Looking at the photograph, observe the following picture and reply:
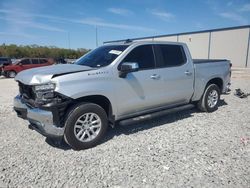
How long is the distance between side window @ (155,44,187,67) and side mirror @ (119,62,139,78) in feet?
3.21

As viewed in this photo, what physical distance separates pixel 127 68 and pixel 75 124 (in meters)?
1.39

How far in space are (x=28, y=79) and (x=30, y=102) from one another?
0.43 m

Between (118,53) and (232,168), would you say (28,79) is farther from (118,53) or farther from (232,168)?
(232,168)

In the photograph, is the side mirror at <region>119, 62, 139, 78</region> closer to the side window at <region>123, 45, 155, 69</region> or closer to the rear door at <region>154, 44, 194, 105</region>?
the side window at <region>123, 45, 155, 69</region>

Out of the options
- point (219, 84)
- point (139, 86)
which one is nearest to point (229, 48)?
point (219, 84)

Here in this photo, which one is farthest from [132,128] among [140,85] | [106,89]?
[106,89]

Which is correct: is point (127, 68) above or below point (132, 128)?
above

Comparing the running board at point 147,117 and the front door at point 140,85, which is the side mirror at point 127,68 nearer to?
the front door at point 140,85

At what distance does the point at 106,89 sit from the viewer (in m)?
4.16

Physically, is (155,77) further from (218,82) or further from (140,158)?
(218,82)

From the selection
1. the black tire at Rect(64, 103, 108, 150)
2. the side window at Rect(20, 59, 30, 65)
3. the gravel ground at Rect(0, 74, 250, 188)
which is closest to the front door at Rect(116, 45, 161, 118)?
the black tire at Rect(64, 103, 108, 150)

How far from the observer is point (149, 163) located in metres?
3.58

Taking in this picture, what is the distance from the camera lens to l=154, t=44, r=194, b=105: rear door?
201 inches

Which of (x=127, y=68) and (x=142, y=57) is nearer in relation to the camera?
(x=127, y=68)
